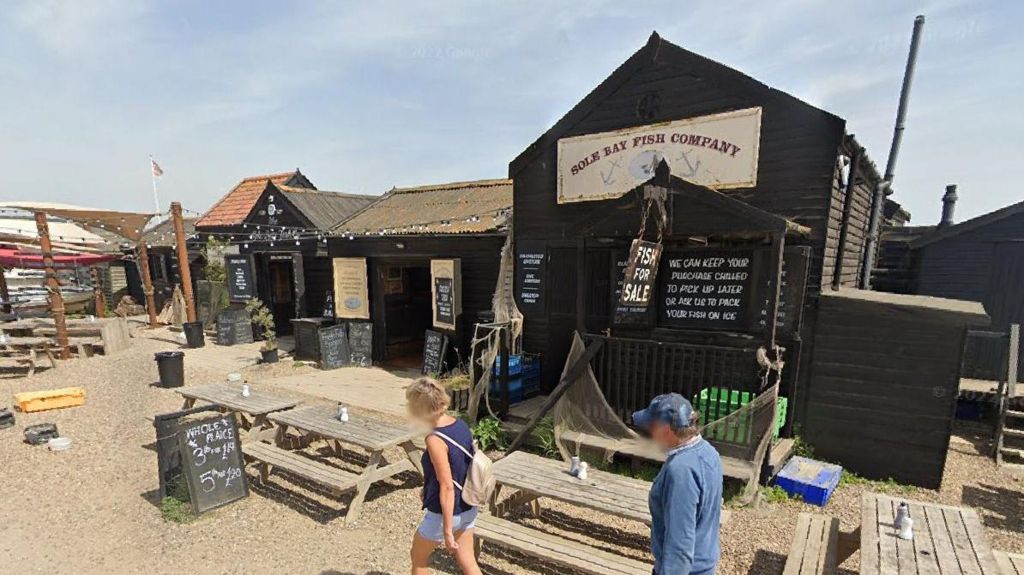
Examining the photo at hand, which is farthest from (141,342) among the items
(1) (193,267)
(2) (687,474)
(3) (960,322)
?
(3) (960,322)

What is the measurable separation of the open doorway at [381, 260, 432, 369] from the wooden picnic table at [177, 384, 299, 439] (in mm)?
4904

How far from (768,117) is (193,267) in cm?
2116

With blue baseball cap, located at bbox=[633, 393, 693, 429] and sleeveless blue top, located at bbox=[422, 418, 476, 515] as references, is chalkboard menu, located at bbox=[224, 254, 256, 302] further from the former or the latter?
blue baseball cap, located at bbox=[633, 393, 693, 429]

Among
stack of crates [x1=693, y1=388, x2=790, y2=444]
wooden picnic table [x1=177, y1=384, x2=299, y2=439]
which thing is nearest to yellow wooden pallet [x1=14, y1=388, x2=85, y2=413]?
wooden picnic table [x1=177, y1=384, x2=299, y2=439]

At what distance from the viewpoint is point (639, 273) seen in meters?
5.68

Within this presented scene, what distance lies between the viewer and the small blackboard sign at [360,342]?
11859 mm

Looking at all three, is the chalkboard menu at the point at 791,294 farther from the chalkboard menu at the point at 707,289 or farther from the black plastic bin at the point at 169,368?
the black plastic bin at the point at 169,368

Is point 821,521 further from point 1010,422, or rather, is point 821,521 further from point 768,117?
point 1010,422

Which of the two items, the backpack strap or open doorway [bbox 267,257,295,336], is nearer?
the backpack strap

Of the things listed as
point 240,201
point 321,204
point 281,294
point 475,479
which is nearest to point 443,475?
point 475,479

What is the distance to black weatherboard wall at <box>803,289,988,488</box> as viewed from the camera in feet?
18.5

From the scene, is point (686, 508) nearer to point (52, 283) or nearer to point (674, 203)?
point (674, 203)

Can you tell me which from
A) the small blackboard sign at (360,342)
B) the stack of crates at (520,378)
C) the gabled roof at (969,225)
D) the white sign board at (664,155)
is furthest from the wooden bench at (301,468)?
the gabled roof at (969,225)

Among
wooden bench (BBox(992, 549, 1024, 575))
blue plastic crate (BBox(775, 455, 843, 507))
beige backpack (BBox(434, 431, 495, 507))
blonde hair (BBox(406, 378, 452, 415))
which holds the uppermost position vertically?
blonde hair (BBox(406, 378, 452, 415))
